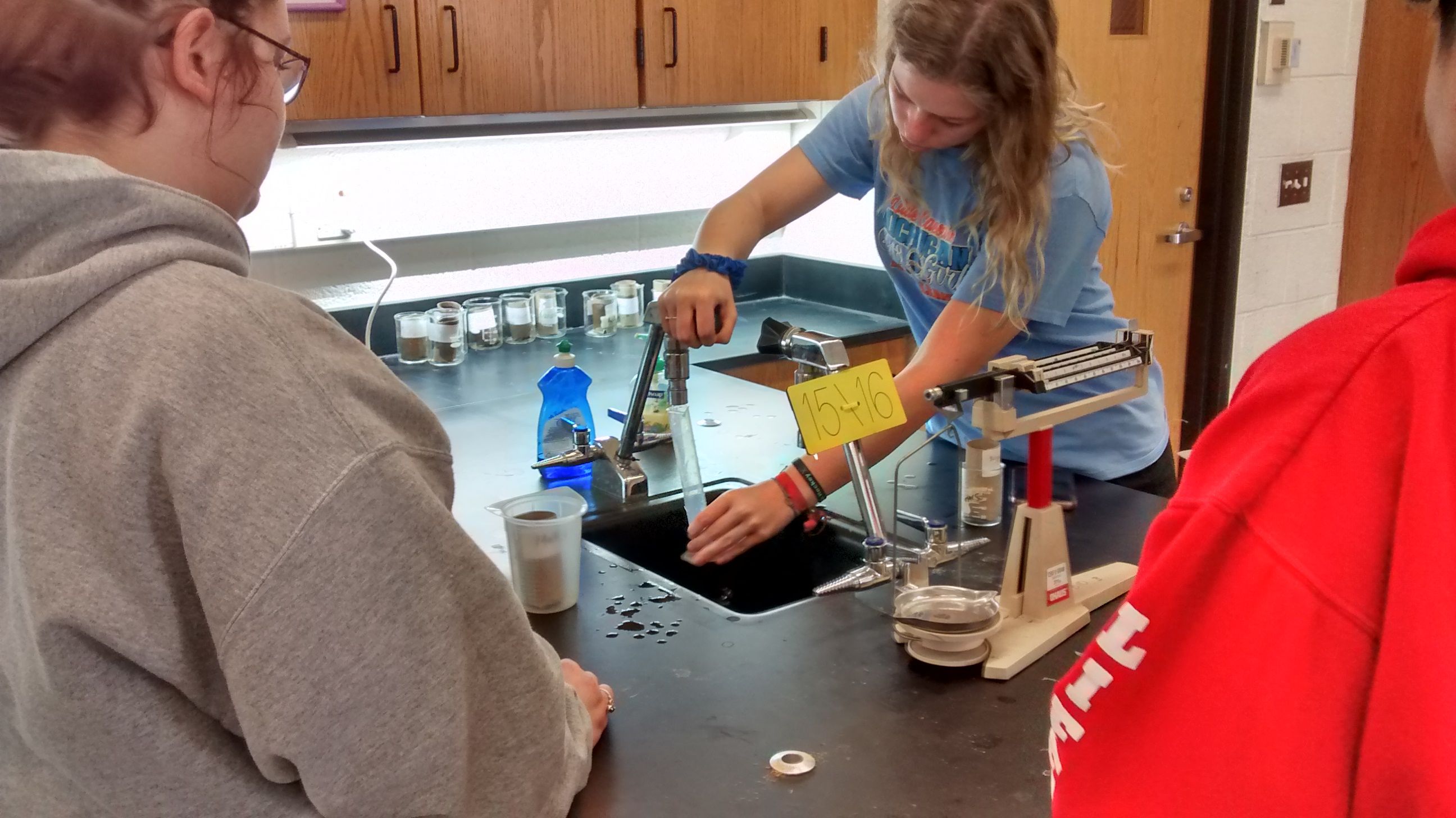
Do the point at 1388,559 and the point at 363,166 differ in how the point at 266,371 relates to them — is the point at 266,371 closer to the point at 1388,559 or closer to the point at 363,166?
the point at 1388,559

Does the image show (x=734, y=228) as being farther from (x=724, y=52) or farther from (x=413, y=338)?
(x=413, y=338)

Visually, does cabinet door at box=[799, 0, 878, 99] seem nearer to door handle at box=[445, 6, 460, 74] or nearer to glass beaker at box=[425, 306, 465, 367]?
door handle at box=[445, 6, 460, 74]

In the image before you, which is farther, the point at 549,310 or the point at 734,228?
the point at 549,310

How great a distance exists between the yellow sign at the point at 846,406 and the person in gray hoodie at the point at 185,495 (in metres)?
0.59

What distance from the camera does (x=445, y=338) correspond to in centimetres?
268

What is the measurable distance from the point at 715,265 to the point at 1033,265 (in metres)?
0.44

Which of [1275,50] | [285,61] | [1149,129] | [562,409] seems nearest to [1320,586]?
[285,61]

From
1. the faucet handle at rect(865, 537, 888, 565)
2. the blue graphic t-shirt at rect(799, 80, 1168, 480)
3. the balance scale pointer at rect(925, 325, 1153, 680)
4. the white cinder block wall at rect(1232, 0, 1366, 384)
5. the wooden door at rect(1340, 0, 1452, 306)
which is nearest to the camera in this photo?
the balance scale pointer at rect(925, 325, 1153, 680)

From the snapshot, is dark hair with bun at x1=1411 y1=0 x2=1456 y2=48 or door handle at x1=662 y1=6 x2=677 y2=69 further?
door handle at x1=662 y1=6 x2=677 y2=69

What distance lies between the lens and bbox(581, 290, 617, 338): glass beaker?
2.97 meters

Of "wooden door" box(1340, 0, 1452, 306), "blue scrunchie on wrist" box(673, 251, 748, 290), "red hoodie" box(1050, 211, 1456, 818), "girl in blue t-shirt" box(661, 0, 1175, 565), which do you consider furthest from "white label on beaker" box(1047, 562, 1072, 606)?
"wooden door" box(1340, 0, 1452, 306)

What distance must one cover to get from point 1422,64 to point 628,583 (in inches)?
→ 129

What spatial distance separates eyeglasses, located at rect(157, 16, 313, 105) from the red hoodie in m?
0.64

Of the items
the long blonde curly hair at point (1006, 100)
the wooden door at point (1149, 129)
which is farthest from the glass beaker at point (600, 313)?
the long blonde curly hair at point (1006, 100)
